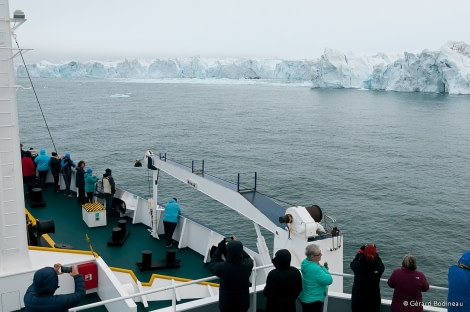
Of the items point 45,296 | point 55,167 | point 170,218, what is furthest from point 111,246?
point 45,296

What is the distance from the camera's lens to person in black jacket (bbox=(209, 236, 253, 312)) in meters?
4.39

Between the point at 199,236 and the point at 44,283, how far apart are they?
6547 mm

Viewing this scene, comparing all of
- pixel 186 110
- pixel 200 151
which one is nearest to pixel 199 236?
pixel 200 151

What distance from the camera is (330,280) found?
4613mm

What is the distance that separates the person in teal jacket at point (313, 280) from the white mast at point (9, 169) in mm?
4374

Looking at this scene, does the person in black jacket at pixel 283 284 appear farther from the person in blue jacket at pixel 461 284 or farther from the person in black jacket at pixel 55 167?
the person in black jacket at pixel 55 167

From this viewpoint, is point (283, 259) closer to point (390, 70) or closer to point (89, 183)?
point (89, 183)

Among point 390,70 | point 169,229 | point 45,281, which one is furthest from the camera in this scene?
point 390,70

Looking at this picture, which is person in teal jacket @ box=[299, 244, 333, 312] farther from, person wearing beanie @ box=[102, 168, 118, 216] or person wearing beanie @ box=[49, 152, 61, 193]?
person wearing beanie @ box=[49, 152, 61, 193]

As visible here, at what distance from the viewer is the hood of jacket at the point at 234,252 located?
4.36 meters

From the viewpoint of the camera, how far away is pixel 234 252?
14.3 feet

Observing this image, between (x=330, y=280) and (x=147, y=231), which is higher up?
(x=330, y=280)

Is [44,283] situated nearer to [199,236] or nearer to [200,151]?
[199,236]

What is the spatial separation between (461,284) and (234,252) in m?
2.18
